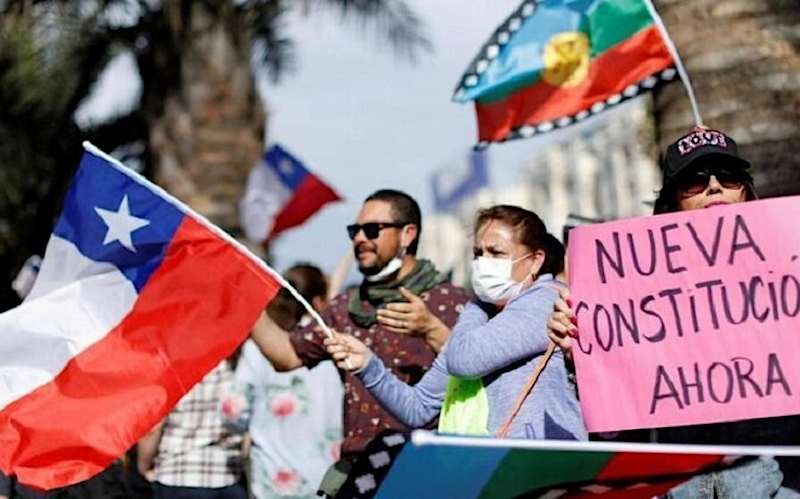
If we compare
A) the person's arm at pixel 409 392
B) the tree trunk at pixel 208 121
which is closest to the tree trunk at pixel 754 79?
the person's arm at pixel 409 392

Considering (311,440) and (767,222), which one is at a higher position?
(767,222)

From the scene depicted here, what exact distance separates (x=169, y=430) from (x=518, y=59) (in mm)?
2377

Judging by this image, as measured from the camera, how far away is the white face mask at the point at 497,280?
516 centimetres

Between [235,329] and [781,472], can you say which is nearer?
[781,472]

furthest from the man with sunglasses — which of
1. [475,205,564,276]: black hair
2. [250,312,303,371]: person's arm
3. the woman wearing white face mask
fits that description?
[475,205,564,276]: black hair

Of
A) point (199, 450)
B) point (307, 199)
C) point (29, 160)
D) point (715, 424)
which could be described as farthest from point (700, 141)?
point (29, 160)

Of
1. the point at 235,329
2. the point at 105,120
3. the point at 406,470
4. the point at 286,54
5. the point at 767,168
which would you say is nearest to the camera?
the point at 406,470

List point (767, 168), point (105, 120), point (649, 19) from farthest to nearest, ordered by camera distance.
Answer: point (105, 120), point (649, 19), point (767, 168)

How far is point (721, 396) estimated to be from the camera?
4.26 metres

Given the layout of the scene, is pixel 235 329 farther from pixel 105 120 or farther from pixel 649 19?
pixel 105 120

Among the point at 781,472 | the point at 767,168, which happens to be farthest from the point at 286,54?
the point at 781,472

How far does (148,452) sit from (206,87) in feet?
22.5

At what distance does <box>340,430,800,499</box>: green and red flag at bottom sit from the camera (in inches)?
142

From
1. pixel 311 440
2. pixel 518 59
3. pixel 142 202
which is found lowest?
pixel 311 440
